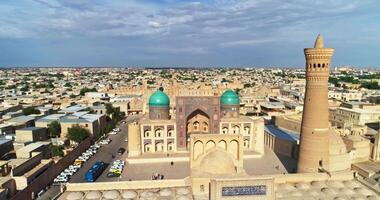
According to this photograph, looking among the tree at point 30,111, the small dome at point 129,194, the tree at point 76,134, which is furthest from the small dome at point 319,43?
the tree at point 30,111

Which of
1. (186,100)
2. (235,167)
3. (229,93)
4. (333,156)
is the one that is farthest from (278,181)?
(229,93)

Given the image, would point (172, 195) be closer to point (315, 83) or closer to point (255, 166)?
point (315, 83)

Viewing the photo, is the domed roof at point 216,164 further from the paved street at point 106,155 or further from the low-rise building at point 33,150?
the low-rise building at point 33,150

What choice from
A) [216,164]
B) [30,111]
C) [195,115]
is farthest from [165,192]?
[30,111]

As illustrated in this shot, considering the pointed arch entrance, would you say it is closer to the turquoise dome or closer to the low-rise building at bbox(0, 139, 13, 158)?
the turquoise dome

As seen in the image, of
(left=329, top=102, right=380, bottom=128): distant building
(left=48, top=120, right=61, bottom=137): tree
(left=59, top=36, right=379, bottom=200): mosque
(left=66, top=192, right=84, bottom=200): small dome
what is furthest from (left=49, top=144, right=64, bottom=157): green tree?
(left=329, top=102, right=380, bottom=128): distant building

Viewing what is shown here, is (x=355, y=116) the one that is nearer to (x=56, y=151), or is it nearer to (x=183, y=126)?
(x=183, y=126)
